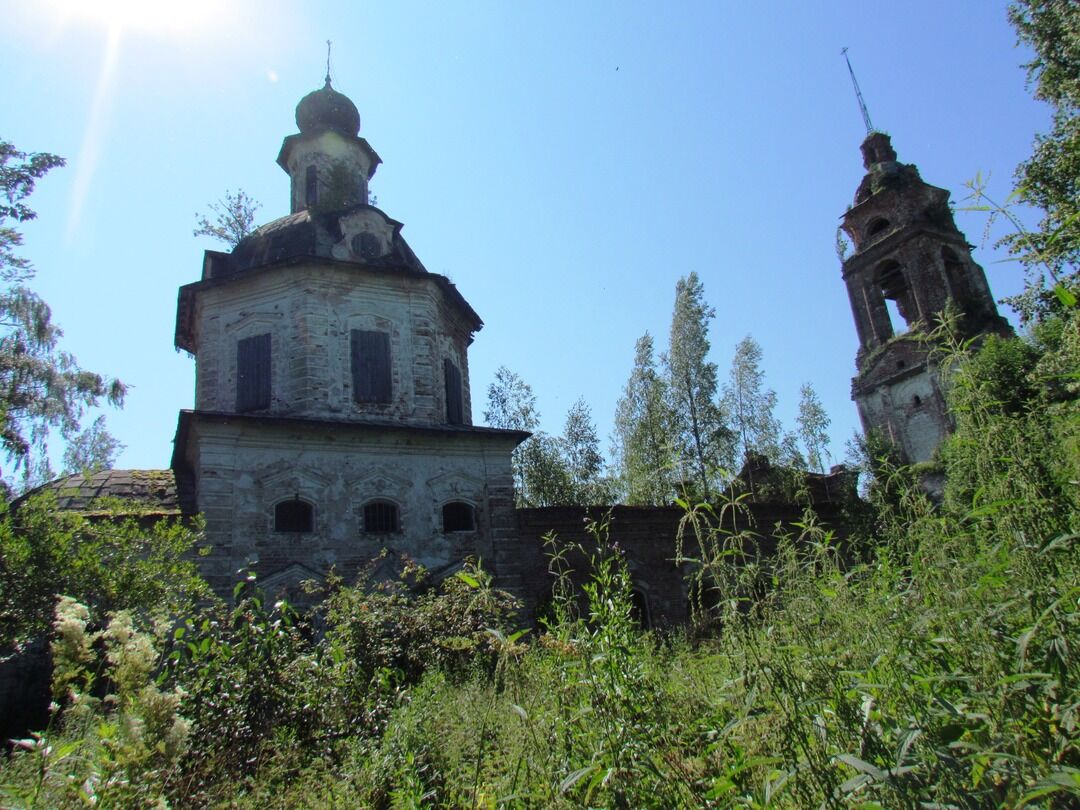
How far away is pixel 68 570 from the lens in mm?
8609

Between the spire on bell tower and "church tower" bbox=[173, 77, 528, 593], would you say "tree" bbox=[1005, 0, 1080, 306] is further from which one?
the spire on bell tower

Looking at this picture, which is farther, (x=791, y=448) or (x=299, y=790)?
(x=791, y=448)

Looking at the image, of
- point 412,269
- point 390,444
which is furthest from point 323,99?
point 390,444

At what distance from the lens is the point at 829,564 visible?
425 centimetres

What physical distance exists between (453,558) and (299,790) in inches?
393

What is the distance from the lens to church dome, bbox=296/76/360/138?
2042cm

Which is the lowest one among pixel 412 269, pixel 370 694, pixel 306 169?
pixel 370 694

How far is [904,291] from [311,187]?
20603 mm

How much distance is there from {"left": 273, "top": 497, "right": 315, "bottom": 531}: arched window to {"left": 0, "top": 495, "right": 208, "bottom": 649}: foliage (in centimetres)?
456

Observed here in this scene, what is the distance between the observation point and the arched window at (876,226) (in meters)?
26.1

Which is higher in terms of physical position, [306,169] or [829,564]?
[306,169]

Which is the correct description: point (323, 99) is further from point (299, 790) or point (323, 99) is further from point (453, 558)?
point (299, 790)

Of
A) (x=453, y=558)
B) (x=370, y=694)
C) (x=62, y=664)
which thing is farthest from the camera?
(x=453, y=558)

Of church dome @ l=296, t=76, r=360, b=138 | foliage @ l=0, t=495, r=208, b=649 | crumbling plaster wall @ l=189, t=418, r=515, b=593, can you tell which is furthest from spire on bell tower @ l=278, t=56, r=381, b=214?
foliage @ l=0, t=495, r=208, b=649
